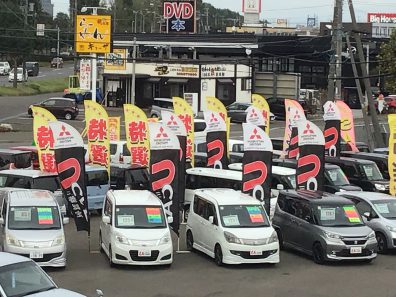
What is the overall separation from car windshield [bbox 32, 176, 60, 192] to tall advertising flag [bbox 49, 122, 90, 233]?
4.20 metres

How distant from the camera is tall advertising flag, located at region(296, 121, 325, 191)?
71.1 feet

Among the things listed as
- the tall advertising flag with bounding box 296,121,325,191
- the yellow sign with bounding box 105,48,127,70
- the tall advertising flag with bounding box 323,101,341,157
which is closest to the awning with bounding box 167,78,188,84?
the yellow sign with bounding box 105,48,127,70

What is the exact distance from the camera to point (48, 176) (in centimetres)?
2277

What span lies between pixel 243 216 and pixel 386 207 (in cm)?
444

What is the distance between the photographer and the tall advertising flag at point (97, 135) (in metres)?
24.3

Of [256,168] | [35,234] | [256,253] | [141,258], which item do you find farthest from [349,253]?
[35,234]

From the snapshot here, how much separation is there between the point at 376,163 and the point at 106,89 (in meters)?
37.1

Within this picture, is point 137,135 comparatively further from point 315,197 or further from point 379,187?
point 379,187

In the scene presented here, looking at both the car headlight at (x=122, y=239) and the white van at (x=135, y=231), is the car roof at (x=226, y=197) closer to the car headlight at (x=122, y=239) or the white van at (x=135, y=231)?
the white van at (x=135, y=231)

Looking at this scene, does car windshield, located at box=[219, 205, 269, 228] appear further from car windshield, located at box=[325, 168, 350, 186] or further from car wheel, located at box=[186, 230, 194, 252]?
car windshield, located at box=[325, 168, 350, 186]

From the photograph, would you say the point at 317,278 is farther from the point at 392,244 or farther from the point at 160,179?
the point at 160,179

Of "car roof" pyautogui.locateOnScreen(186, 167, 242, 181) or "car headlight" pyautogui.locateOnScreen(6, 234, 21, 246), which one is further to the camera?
"car roof" pyautogui.locateOnScreen(186, 167, 242, 181)

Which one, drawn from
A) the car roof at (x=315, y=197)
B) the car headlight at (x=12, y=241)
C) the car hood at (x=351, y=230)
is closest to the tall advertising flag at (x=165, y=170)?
the car roof at (x=315, y=197)

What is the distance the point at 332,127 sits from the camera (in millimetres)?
27156
